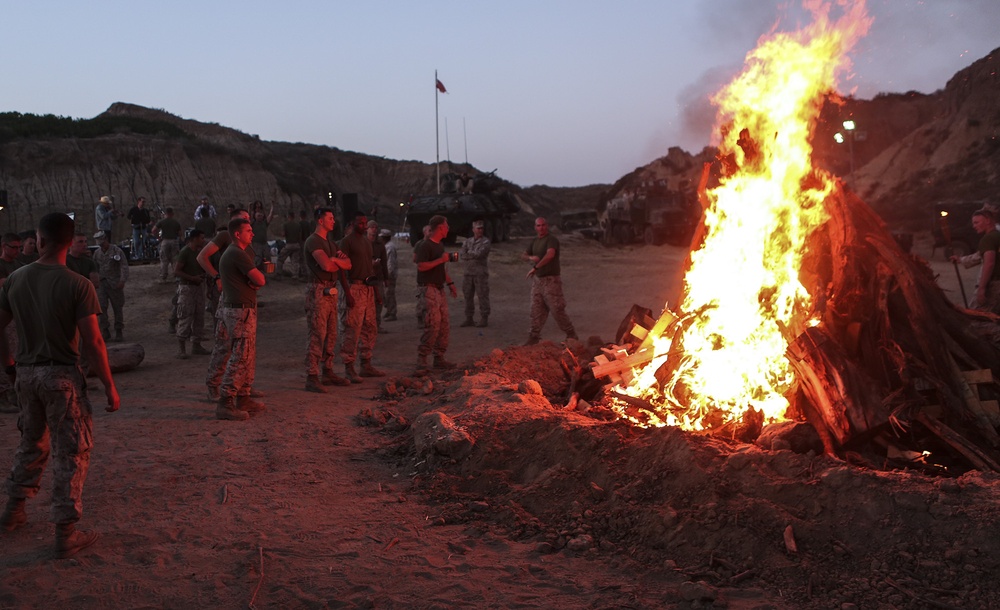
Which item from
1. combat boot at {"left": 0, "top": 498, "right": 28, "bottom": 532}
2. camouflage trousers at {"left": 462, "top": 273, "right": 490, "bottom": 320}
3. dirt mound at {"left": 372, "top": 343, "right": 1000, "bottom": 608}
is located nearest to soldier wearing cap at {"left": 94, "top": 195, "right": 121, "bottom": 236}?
camouflage trousers at {"left": 462, "top": 273, "right": 490, "bottom": 320}

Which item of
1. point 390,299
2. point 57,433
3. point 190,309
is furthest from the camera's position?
point 390,299

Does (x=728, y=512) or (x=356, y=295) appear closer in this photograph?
(x=728, y=512)

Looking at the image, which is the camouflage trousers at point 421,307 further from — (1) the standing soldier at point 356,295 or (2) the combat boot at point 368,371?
(2) the combat boot at point 368,371

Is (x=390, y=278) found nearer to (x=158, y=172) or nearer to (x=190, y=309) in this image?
(x=190, y=309)

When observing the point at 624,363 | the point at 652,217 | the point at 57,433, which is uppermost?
the point at 652,217

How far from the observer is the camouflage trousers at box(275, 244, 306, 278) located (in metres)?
19.2

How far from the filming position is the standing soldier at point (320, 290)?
8602mm

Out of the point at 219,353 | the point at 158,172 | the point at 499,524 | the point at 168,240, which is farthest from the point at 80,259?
the point at 158,172

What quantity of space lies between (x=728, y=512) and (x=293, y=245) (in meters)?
16.2

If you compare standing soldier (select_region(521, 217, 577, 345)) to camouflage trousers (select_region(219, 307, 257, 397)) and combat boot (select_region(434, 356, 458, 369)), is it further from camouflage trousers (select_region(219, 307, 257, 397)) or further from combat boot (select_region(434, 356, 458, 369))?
camouflage trousers (select_region(219, 307, 257, 397))

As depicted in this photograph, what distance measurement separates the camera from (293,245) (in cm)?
1900

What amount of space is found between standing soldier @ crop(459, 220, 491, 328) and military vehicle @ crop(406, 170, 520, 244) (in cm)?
1310

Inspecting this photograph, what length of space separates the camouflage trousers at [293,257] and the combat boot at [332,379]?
10.4 m

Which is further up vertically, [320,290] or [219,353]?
[320,290]
